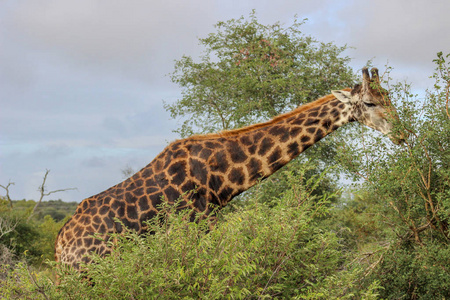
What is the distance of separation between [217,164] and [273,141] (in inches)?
45.5

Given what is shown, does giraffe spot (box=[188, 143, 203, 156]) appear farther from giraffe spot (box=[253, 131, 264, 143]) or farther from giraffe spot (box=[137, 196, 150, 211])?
giraffe spot (box=[137, 196, 150, 211])

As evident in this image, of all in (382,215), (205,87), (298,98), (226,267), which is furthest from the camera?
(205,87)

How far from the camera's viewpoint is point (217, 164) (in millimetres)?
9016

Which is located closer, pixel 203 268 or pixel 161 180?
pixel 203 268

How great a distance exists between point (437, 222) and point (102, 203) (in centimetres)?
621

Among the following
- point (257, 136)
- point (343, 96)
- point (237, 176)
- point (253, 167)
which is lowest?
point (237, 176)

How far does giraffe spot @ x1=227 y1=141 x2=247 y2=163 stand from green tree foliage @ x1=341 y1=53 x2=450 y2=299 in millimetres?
2099

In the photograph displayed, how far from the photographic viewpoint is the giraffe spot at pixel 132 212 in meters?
8.76

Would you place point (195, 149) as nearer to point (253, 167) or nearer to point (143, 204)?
point (253, 167)

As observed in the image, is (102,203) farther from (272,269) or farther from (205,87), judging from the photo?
(205,87)

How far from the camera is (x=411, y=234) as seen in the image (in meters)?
9.69

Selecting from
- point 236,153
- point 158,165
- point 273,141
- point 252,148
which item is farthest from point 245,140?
point 158,165

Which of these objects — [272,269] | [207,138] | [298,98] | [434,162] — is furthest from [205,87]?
[272,269]

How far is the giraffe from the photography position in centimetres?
875
